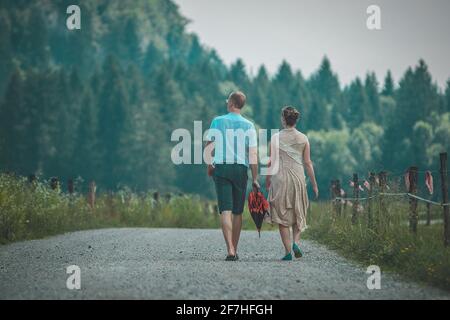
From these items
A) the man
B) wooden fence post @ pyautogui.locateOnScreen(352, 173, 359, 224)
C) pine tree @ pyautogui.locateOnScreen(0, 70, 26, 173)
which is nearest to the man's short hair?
the man

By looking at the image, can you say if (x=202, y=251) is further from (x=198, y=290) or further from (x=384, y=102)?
(x=384, y=102)

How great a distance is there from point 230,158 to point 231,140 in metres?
0.24

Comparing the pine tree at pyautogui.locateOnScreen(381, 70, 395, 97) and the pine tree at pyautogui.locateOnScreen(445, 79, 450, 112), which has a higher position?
the pine tree at pyautogui.locateOnScreen(381, 70, 395, 97)

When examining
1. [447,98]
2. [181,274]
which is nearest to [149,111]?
[447,98]

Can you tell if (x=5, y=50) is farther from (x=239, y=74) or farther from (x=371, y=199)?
(x=371, y=199)

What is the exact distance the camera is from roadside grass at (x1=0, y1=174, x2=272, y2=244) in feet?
49.1

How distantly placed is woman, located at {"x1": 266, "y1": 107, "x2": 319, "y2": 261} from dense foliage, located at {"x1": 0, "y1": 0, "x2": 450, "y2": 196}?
58806 millimetres

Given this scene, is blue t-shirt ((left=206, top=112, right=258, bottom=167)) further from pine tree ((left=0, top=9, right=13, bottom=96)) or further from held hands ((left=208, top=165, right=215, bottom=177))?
pine tree ((left=0, top=9, right=13, bottom=96))

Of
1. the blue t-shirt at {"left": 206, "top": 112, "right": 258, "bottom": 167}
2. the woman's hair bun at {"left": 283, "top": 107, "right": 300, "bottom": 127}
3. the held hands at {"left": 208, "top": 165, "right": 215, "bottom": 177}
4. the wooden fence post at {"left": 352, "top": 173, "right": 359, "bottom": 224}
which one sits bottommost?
the wooden fence post at {"left": 352, "top": 173, "right": 359, "bottom": 224}

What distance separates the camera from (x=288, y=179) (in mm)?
10695

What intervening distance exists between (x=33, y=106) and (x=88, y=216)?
219 feet

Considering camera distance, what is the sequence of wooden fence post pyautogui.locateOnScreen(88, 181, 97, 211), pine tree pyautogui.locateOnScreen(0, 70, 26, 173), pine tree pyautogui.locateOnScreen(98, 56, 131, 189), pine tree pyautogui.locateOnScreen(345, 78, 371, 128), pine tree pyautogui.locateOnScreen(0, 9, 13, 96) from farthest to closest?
pine tree pyautogui.locateOnScreen(345, 78, 371, 128)
pine tree pyautogui.locateOnScreen(0, 9, 13, 96)
pine tree pyautogui.locateOnScreen(98, 56, 131, 189)
pine tree pyautogui.locateOnScreen(0, 70, 26, 173)
wooden fence post pyautogui.locateOnScreen(88, 181, 97, 211)

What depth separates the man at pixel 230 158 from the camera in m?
10.3

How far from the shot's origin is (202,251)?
12344 millimetres
